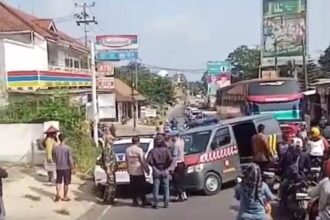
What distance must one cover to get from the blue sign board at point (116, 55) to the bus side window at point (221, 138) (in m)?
12.9

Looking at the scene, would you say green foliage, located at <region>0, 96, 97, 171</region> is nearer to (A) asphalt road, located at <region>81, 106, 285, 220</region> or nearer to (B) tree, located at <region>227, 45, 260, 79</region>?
(A) asphalt road, located at <region>81, 106, 285, 220</region>

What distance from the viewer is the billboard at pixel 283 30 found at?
54281 mm

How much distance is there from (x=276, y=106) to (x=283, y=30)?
27141 millimetres

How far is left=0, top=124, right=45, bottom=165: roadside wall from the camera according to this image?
74.4 feet

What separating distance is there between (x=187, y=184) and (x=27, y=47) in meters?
22.6

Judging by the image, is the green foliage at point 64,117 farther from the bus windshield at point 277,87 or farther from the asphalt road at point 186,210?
the bus windshield at point 277,87

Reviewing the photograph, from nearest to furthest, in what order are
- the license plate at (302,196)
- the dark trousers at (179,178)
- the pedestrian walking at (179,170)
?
the license plate at (302,196)
the pedestrian walking at (179,170)
the dark trousers at (179,178)

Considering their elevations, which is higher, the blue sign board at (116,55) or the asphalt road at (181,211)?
the blue sign board at (116,55)

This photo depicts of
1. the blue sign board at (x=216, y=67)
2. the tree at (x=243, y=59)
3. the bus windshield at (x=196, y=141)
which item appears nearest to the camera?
the bus windshield at (x=196, y=141)

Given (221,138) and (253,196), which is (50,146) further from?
(253,196)

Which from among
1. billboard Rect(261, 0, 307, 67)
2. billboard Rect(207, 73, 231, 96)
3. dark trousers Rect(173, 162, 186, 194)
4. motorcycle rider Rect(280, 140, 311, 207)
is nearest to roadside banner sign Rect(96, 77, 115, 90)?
dark trousers Rect(173, 162, 186, 194)

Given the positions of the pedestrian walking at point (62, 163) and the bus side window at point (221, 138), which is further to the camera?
the bus side window at point (221, 138)

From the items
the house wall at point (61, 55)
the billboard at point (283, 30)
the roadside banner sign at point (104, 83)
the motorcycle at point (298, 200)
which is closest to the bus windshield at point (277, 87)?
the roadside banner sign at point (104, 83)

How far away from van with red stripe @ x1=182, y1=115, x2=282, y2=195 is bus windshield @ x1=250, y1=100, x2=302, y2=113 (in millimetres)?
10212
